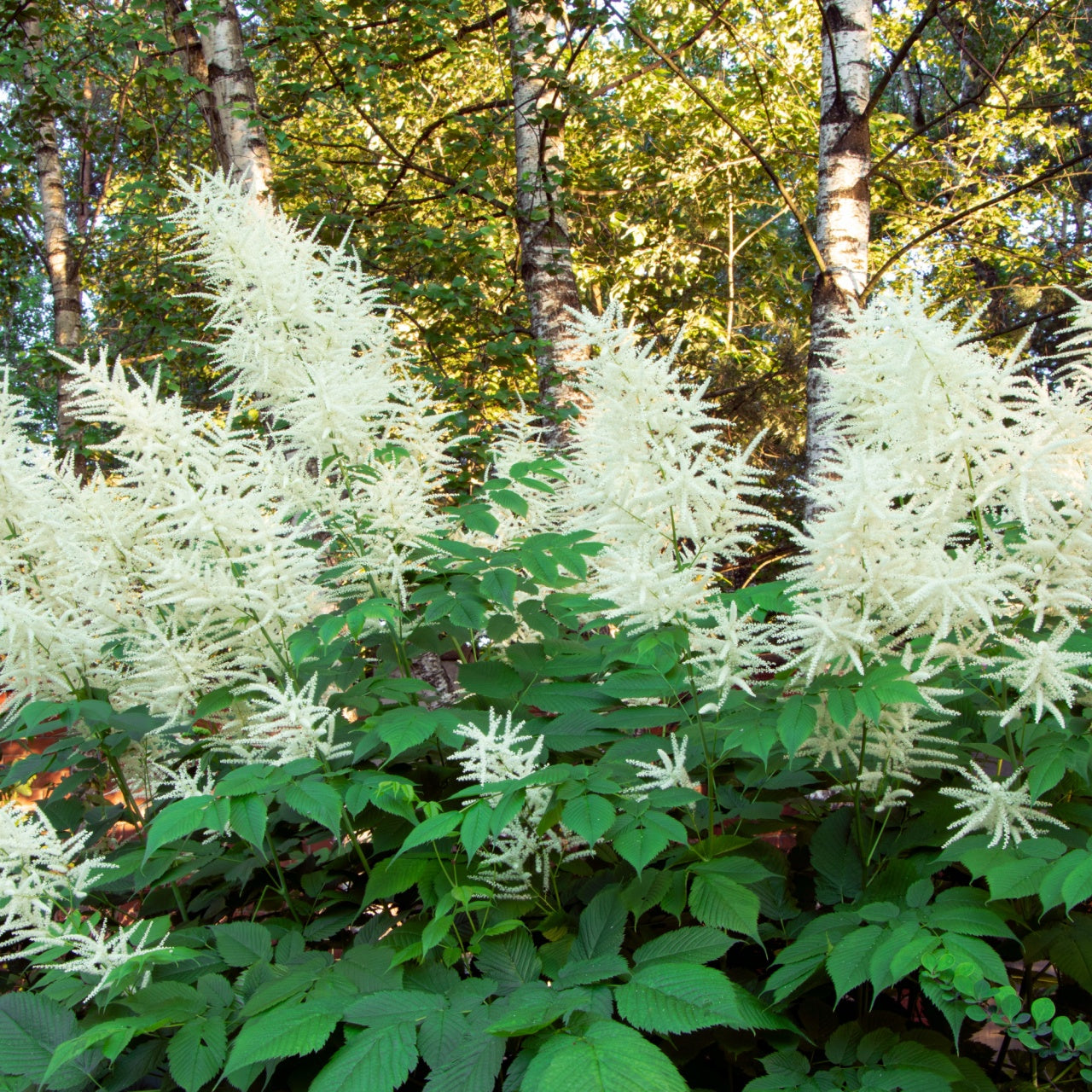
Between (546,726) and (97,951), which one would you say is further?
(546,726)

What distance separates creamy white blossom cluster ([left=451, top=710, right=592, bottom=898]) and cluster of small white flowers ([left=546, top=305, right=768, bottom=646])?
40 centimetres

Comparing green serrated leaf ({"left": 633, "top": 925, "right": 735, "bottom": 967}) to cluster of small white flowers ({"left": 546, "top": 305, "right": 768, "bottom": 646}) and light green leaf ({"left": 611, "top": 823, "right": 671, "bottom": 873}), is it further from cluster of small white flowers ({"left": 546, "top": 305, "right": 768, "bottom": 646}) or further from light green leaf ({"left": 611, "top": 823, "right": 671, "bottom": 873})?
cluster of small white flowers ({"left": 546, "top": 305, "right": 768, "bottom": 646})

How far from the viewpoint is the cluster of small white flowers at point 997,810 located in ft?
6.31

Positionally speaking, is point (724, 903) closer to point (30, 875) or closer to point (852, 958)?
point (852, 958)

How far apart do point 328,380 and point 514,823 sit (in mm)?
1393

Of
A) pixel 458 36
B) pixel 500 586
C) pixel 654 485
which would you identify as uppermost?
pixel 458 36

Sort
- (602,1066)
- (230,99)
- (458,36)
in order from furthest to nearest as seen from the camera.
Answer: (458,36), (230,99), (602,1066)

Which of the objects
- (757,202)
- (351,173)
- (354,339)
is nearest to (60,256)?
(351,173)

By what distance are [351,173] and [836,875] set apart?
38.7 ft

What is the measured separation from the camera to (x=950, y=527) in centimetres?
216

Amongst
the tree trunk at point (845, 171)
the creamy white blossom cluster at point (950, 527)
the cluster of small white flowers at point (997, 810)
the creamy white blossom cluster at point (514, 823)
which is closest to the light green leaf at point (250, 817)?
the creamy white blossom cluster at point (514, 823)

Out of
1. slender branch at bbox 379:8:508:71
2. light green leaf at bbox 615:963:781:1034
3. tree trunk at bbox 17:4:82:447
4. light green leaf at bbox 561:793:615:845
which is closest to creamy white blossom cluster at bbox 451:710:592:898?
light green leaf at bbox 561:793:615:845

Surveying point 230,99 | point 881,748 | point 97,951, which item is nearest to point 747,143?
point 230,99

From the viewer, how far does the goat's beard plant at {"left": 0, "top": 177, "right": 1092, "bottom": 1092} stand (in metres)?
1.82
